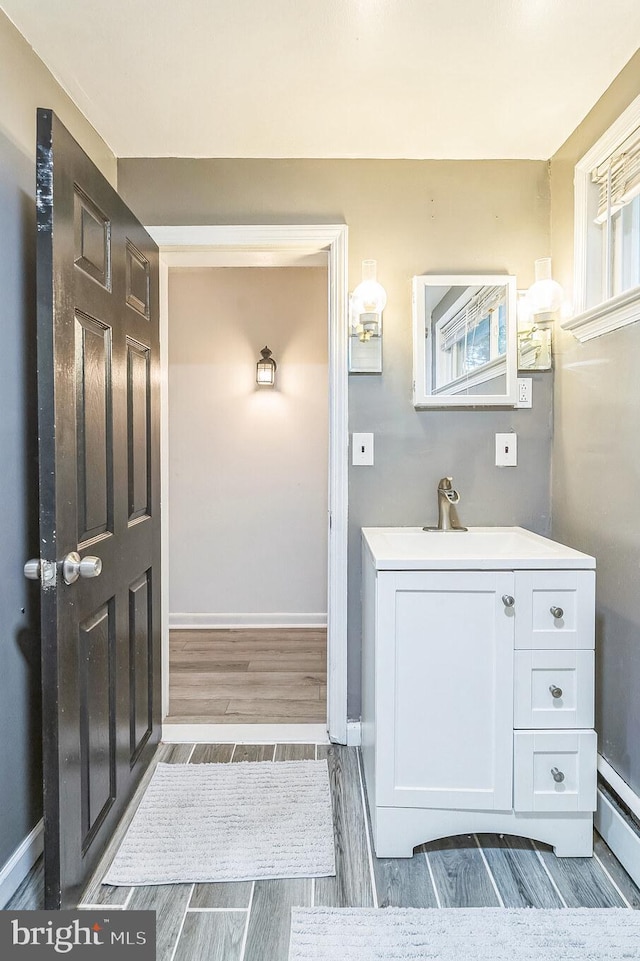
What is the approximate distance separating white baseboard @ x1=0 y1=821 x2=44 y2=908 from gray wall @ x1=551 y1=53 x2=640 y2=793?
5.71 ft

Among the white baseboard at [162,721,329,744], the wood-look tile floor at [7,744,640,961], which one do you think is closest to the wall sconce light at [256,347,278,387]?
the white baseboard at [162,721,329,744]

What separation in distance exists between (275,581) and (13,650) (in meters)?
2.22

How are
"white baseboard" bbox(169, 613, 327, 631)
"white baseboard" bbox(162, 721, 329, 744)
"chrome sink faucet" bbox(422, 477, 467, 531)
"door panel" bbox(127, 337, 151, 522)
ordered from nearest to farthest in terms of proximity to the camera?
"door panel" bbox(127, 337, 151, 522)
"chrome sink faucet" bbox(422, 477, 467, 531)
"white baseboard" bbox(162, 721, 329, 744)
"white baseboard" bbox(169, 613, 327, 631)

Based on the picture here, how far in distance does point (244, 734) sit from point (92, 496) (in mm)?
1327

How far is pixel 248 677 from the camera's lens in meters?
2.82

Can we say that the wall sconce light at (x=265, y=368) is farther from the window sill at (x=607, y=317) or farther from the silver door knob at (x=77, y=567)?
the silver door knob at (x=77, y=567)

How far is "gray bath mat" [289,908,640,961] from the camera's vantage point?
1.25 meters

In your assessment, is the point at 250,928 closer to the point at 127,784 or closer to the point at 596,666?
the point at 127,784

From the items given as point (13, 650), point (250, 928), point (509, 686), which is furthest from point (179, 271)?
point (250, 928)

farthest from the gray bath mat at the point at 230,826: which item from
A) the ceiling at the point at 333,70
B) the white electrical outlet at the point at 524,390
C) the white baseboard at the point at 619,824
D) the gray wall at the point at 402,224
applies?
the ceiling at the point at 333,70

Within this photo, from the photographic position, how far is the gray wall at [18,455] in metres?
1.37

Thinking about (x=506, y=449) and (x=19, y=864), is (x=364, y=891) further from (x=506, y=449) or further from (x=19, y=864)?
(x=506, y=449)

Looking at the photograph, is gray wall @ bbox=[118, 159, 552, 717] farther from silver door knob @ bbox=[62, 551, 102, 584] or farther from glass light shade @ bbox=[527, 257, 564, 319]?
silver door knob @ bbox=[62, 551, 102, 584]

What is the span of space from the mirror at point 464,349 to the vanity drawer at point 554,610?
817 mm
